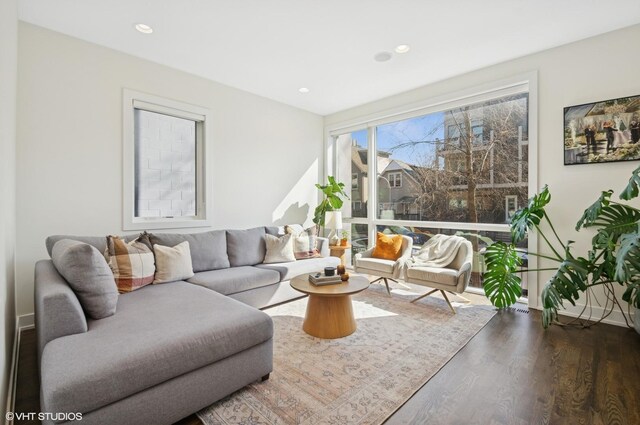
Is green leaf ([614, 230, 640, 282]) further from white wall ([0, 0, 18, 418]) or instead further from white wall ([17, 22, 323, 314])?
white wall ([17, 22, 323, 314])

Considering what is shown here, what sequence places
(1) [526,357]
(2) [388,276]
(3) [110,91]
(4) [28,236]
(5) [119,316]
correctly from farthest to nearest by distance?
(2) [388,276] → (3) [110,91] → (4) [28,236] → (1) [526,357] → (5) [119,316]

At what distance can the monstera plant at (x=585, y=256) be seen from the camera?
2292 millimetres

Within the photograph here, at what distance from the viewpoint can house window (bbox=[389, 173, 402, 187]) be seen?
16.0ft

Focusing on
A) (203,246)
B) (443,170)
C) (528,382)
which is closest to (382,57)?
(443,170)

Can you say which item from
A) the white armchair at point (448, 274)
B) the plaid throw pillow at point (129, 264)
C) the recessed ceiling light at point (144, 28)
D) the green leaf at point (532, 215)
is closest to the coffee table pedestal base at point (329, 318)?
the white armchair at point (448, 274)

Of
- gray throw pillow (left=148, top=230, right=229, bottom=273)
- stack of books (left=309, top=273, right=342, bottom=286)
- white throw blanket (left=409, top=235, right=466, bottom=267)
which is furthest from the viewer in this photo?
white throw blanket (left=409, top=235, right=466, bottom=267)

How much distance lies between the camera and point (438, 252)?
3.84 m

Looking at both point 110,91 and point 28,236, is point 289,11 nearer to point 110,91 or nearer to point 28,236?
point 110,91

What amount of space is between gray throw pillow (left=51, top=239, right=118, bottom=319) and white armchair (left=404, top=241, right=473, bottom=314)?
2883mm

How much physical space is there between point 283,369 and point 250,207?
2761 mm

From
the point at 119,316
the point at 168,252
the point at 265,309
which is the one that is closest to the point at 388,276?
the point at 265,309

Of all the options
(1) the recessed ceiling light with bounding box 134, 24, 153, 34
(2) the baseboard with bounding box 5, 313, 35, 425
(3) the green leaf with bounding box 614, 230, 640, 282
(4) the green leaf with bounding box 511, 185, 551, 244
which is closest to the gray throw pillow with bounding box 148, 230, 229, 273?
(2) the baseboard with bounding box 5, 313, 35, 425

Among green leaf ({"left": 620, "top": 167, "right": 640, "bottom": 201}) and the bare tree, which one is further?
the bare tree

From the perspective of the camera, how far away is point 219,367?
1.74 metres
